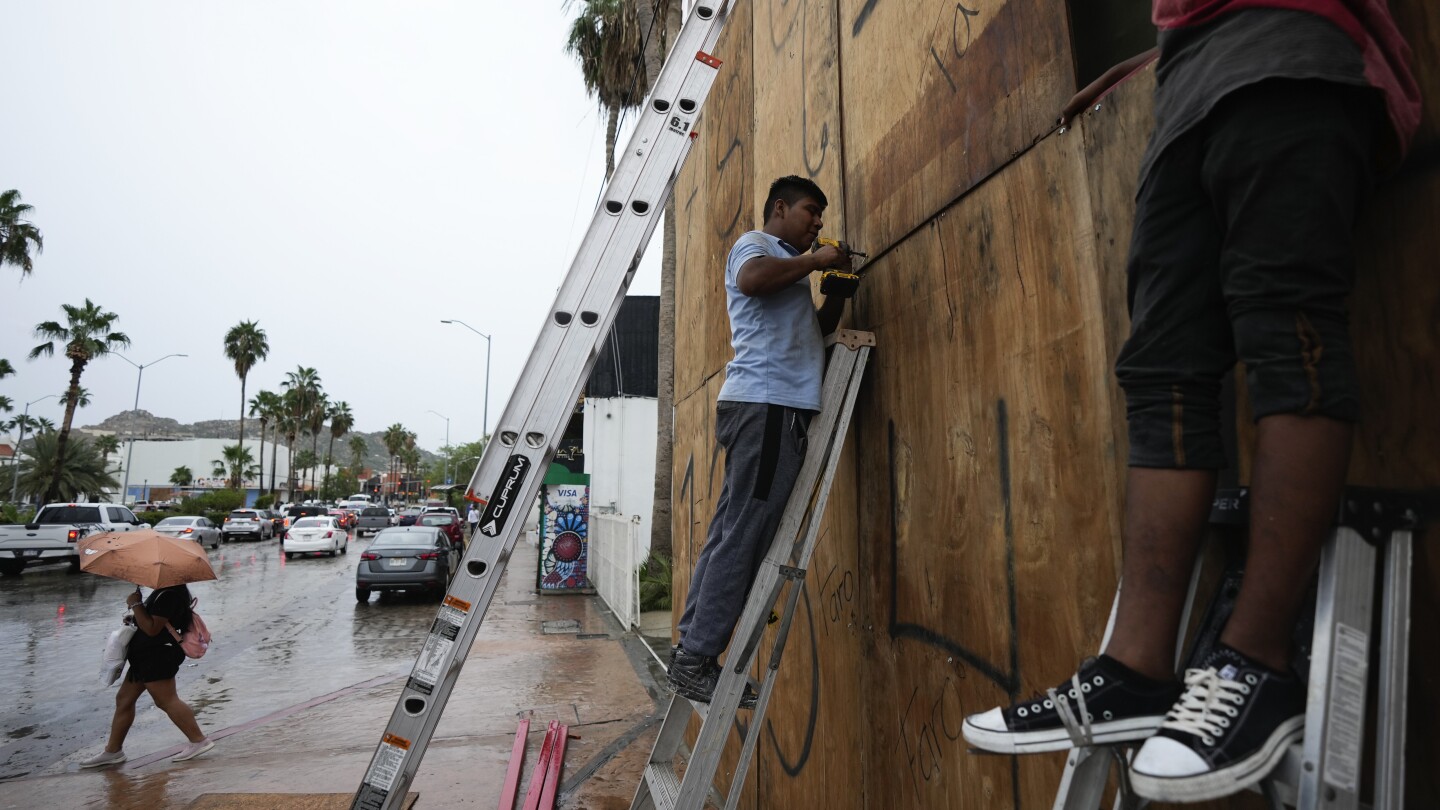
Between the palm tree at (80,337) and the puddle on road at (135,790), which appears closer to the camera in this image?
A: the puddle on road at (135,790)

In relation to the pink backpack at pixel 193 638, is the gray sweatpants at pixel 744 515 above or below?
above

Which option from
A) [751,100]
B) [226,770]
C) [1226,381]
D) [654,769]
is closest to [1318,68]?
[1226,381]

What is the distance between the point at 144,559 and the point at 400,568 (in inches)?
339

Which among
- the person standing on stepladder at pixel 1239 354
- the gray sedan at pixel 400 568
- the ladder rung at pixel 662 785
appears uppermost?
the person standing on stepladder at pixel 1239 354

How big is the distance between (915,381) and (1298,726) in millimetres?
1490

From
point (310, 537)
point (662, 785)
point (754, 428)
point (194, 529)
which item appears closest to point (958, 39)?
point (754, 428)

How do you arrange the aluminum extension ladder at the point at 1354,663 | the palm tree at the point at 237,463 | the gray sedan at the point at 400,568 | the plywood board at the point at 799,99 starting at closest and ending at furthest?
the aluminum extension ladder at the point at 1354,663 < the plywood board at the point at 799,99 < the gray sedan at the point at 400,568 < the palm tree at the point at 237,463

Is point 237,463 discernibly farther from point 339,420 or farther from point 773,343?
point 773,343

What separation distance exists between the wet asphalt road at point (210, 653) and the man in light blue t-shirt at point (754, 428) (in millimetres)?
5655

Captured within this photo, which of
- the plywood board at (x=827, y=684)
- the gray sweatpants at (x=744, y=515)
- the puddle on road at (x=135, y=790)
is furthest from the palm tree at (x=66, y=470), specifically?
the gray sweatpants at (x=744, y=515)

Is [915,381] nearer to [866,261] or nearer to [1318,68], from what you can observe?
[866,261]

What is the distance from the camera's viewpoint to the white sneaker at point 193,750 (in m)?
5.32

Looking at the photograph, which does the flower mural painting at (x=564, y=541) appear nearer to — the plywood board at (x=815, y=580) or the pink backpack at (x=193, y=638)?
the pink backpack at (x=193, y=638)

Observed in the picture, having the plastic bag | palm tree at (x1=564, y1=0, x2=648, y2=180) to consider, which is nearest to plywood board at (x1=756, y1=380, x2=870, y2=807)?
the plastic bag
